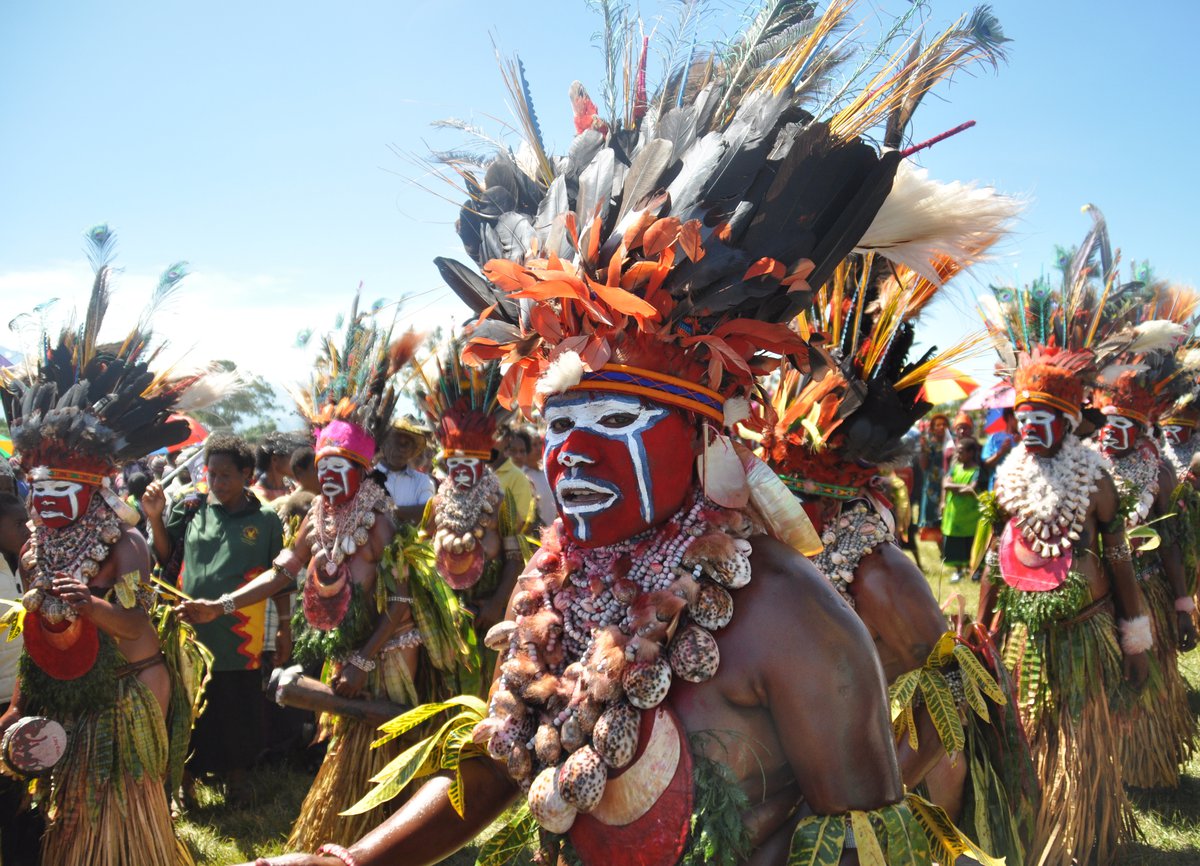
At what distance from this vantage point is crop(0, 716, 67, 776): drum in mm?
4184

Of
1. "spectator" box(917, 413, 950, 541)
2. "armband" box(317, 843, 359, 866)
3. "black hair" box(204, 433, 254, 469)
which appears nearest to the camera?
"armband" box(317, 843, 359, 866)

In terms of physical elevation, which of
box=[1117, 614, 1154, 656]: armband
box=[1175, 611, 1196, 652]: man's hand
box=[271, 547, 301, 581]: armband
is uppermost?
box=[271, 547, 301, 581]: armband

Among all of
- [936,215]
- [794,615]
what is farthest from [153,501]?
[936,215]

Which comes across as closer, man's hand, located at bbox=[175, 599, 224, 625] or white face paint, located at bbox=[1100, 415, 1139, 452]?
man's hand, located at bbox=[175, 599, 224, 625]

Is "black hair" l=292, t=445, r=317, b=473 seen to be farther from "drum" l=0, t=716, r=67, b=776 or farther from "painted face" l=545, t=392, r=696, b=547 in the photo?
"painted face" l=545, t=392, r=696, b=547

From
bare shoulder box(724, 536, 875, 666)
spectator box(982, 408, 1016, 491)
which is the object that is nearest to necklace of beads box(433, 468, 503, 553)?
bare shoulder box(724, 536, 875, 666)

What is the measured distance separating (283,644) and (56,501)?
249cm

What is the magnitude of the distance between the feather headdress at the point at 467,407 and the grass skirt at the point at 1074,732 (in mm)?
3556

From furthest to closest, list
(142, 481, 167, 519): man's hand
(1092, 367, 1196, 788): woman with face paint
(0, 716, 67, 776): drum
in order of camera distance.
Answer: (142, 481, 167, 519): man's hand, (1092, 367, 1196, 788): woman with face paint, (0, 716, 67, 776): drum

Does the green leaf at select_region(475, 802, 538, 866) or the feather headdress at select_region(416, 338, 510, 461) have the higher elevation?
the feather headdress at select_region(416, 338, 510, 461)

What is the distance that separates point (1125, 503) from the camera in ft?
16.9

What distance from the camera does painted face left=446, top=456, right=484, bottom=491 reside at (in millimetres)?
6371

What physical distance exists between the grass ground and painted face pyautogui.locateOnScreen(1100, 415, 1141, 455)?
2.13 meters

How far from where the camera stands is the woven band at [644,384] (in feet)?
7.10
